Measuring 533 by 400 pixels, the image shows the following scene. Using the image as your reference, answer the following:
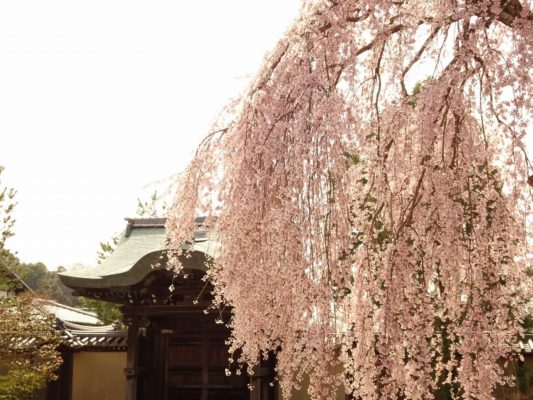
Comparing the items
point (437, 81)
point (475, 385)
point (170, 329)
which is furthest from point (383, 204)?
point (170, 329)

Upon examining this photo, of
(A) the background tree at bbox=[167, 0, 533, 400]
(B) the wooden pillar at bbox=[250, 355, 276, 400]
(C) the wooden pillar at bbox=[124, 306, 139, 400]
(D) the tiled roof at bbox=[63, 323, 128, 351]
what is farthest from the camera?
(D) the tiled roof at bbox=[63, 323, 128, 351]

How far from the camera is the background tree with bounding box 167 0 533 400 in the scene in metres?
3.88

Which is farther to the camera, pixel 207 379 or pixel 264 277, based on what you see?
pixel 207 379

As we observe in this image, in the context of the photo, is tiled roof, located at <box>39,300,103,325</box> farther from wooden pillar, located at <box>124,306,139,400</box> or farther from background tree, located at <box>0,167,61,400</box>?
wooden pillar, located at <box>124,306,139,400</box>

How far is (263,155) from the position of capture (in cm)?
405

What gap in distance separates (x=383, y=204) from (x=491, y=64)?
111cm

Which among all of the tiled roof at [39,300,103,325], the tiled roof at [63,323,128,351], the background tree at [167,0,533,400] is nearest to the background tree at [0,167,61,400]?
the tiled roof at [63,323,128,351]

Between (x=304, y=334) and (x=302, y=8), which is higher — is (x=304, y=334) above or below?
below

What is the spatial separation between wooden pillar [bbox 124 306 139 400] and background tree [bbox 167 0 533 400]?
6.51m

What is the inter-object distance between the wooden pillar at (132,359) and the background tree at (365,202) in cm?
651

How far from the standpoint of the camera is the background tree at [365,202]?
3.88 m

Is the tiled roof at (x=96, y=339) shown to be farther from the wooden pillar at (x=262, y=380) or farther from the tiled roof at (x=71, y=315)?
the wooden pillar at (x=262, y=380)

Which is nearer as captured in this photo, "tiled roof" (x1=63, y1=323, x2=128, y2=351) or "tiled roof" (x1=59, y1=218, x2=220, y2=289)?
"tiled roof" (x1=59, y1=218, x2=220, y2=289)

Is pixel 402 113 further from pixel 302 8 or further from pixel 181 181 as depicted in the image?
pixel 181 181
